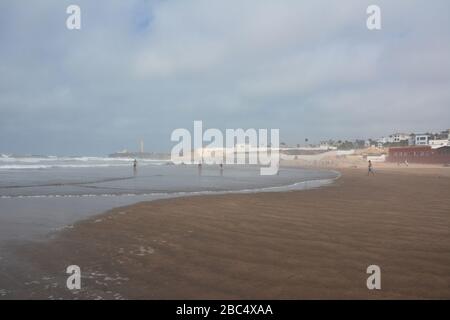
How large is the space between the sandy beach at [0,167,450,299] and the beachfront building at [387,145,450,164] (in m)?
49.1

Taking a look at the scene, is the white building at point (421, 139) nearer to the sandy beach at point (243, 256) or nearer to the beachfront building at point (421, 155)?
the beachfront building at point (421, 155)

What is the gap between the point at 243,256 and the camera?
19.7 feet

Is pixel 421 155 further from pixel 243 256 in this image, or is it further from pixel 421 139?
pixel 243 256

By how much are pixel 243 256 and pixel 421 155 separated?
59344mm

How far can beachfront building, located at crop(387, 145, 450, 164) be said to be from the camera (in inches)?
2051

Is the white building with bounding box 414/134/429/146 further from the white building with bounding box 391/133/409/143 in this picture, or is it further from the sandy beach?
the sandy beach

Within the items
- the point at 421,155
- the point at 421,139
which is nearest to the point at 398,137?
the point at 421,139

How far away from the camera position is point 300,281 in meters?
4.79

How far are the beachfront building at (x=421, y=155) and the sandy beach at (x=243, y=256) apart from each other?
49105 mm

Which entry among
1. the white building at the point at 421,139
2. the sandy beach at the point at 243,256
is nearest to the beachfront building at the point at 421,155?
the white building at the point at 421,139

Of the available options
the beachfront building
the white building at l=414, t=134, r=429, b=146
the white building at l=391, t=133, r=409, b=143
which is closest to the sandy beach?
the beachfront building

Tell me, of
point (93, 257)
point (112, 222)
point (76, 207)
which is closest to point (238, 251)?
point (93, 257)

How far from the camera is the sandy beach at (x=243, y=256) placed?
14.9 feet
